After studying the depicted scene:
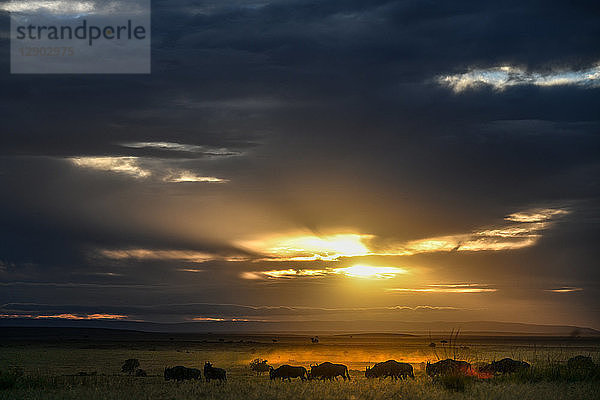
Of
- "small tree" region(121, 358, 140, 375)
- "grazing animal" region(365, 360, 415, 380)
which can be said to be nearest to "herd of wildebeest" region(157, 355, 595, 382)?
"grazing animal" region(365, 360, 415, 380)

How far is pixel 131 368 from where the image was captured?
157 feet

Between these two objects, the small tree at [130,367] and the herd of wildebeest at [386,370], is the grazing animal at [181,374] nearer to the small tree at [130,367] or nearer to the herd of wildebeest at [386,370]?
the herd of wildebeest at [386,370]

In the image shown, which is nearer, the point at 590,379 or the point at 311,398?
the point at 311,398

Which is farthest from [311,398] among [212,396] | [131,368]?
[131,368]

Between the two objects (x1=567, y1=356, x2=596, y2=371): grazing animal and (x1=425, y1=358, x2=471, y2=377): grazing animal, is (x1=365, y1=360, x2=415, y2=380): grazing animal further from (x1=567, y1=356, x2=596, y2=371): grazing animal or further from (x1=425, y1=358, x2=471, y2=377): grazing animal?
(x1=567, y1=356, x2=596, y2=371): grazing animal

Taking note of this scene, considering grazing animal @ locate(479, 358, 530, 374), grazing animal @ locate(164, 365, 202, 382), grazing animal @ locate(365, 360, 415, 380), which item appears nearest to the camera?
grazing animal @ locate(479, 358, 530, 374)

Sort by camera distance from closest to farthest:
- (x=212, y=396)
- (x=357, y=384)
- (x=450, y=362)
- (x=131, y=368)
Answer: (x=212, y=396), (x=357, y=384), (x=450, y=362), (x=131, y=368)

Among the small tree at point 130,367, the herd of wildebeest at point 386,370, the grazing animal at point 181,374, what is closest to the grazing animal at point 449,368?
the herd of wildebeest at point 386,370

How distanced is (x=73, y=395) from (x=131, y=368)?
2710cm

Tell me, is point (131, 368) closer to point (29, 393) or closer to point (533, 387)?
point (29, 393)

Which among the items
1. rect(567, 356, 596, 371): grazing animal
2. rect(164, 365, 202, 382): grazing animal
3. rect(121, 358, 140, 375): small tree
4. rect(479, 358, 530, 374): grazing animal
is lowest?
rect(121, 358, 140, 375): small tree

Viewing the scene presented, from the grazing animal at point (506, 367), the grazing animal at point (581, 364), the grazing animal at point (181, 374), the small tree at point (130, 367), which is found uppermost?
the grazing animal at point (581, 364)

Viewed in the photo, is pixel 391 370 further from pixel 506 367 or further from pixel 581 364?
Answer: pixel 581 364

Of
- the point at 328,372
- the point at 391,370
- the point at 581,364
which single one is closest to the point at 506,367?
Answer: the point at 581,364
